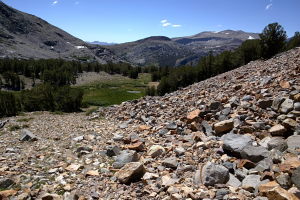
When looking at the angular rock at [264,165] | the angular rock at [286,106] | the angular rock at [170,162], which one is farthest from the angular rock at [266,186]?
the angular rock at [286,106]

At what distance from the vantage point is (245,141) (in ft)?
31.9

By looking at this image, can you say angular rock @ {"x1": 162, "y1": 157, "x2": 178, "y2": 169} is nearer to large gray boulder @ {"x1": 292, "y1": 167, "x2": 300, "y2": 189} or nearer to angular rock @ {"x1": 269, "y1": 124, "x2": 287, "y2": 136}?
large gray boulder @ {"x1": 292, "y1": 167, "x2": 300, "y2": 189}

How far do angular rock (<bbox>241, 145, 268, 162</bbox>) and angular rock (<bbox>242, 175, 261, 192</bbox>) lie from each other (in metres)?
1.24

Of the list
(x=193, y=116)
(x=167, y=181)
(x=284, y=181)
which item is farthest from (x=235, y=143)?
(x=193, y=116)

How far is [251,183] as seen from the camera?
730cm

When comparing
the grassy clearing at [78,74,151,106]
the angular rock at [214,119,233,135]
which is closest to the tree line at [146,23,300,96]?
the grassy clearing at [78,74,151,106]

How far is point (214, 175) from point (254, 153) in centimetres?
207

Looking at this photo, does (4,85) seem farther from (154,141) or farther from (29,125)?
(154,141)

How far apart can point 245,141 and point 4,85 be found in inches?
5725

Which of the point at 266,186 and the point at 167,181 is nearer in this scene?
the point at 266,186

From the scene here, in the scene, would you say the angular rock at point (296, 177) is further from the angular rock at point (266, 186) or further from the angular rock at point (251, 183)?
the angular rock at point (251, 183)

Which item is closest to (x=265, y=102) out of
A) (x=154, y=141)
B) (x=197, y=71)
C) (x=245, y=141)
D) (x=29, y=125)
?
(x=245, y=141)

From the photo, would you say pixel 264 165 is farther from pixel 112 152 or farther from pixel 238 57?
pixel 238 57

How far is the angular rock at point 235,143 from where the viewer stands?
936cm
